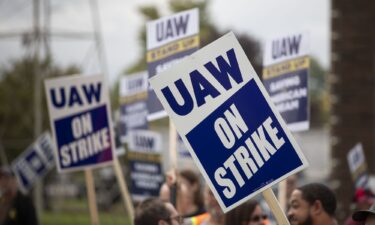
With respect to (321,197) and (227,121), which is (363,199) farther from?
(227,121)

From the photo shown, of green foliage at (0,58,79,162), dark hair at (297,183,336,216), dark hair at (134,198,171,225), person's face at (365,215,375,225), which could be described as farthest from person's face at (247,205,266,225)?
Result: green foliage at (0,58,79,162)

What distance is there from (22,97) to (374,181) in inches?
863

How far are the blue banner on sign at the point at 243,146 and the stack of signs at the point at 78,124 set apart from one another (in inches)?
164

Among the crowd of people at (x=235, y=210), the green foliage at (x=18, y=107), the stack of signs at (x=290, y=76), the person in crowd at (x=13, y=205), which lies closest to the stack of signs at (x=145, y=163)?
the person in crowd at (x=13, y=205)

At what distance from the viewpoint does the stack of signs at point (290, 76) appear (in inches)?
400

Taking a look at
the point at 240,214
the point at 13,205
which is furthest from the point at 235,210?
the point at 13,205

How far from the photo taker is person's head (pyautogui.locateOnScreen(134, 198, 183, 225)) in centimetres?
709

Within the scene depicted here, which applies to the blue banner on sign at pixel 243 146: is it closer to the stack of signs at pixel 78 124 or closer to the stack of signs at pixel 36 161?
the stack of signs at pixel 78 124

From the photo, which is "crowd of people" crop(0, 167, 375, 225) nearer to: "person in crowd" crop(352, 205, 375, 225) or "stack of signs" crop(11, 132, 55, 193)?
"person in crowd" crop(352, 205, 375, 225)

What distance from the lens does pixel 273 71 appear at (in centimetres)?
1055

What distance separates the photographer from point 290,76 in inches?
409

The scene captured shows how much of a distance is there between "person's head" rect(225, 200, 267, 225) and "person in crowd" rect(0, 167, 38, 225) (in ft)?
13.4

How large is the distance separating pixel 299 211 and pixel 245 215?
1.56ft

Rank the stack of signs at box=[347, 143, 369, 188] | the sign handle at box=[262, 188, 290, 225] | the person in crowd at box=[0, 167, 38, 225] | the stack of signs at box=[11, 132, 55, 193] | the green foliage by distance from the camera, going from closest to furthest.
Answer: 1. the sign handle at box=[262, 188, 290, 225]
2. the person in crowd at box=[0, 167, 38, 225]
3. the stack of signs at box=[347, 143, 369, 188]
4. the stack of signs at box=[11, 132, 55, 193]
5. the green foliage
